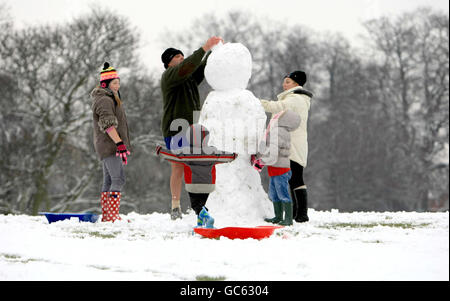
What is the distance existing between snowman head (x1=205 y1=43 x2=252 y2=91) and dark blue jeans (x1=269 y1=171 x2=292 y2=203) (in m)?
1.12

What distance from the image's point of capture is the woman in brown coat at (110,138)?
6.59m

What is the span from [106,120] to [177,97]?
835mm

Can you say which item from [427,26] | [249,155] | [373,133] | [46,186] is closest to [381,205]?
[373,133]

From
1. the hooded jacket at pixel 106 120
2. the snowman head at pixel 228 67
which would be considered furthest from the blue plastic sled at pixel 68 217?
the snowman head at pixel 228 67

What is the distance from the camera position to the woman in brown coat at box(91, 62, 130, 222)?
6.59 metres

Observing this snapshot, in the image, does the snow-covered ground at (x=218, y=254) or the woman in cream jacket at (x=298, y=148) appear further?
the woman in cream jacket at (x=298, y=148)

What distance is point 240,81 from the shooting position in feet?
21.6

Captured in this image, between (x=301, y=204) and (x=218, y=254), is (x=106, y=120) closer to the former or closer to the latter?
(x=301, y=204)

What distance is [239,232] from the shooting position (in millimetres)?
5074

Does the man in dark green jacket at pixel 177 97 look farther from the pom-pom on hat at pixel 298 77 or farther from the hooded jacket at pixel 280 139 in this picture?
the pom-pom on hat at pixel 298 77

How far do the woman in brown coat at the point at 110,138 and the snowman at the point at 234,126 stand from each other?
3.16 feet

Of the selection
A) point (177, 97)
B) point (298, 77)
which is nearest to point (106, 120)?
point (177, 97)
